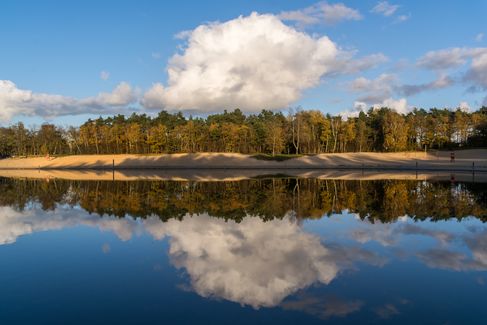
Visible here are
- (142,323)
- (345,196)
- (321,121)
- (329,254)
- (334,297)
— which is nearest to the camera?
(142,323)

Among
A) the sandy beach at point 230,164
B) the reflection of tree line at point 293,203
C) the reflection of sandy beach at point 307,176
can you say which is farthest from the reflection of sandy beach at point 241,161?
the reflection of tree line at point 293,203

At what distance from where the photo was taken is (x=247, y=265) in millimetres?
8297

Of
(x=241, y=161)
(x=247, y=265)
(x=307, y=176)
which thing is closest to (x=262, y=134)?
(x=241, y=161)

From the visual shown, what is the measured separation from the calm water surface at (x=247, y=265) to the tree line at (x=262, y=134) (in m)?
54.7

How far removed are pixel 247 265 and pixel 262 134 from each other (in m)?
67.9

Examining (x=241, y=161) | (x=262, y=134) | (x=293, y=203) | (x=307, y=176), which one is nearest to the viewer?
(x=293, y=203)

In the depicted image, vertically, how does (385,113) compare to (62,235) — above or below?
above

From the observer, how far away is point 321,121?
75.6 meters

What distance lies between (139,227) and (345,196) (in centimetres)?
1110

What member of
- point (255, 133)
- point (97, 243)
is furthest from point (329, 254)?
point (255, 133)

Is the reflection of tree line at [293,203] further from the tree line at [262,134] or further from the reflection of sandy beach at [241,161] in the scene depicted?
the tree line at [262,134]

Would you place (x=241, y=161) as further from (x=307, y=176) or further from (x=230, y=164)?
(x=307, y=176)

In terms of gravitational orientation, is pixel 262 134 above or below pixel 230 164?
above

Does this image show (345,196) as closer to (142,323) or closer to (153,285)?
(153,285)
